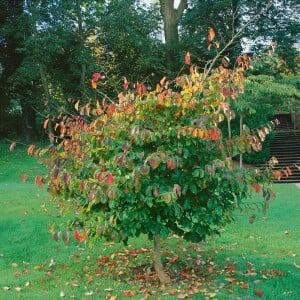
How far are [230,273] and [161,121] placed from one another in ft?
6.59

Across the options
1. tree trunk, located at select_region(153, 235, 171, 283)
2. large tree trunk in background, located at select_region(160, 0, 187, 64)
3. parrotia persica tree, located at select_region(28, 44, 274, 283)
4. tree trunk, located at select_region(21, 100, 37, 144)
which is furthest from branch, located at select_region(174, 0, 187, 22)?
tree trunk, located at select_region(153, 235, 171, 283)

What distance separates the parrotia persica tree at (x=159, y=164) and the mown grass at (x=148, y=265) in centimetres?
64

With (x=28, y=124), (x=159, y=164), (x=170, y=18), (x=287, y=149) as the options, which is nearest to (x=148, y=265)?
(x=159, y=164)

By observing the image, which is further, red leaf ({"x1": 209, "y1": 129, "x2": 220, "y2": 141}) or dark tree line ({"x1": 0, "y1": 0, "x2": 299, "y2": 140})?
dark tree line ({"x1": 0, "y1": 0, "x2": 299, "y2": 140})

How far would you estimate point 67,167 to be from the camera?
4629mm

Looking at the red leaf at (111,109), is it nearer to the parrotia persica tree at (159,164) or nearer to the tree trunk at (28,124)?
the parrotia persica tree at (159,164)

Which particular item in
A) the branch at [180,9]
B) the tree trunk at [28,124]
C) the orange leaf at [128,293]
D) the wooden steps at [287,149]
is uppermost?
the branch at [180,9]

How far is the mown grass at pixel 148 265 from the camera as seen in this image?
4.79 m

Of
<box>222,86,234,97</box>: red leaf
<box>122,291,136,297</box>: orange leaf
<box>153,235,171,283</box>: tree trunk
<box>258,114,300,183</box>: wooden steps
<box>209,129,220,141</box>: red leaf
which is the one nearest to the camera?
<box>209,129,220,141</box>: red leaf

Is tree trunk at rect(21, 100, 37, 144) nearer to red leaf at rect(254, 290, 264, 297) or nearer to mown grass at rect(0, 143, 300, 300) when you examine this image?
mown grass at rect(0, 143, 300, 300)

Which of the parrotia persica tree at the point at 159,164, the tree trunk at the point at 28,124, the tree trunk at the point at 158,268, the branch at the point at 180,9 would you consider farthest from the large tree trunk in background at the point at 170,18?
the parrotia persica tree at the point at 159,164

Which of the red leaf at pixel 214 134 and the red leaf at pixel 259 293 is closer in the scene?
the red leaf at pixel 214 134

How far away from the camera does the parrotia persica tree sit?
4266 mm

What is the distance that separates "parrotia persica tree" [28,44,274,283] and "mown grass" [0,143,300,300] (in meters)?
0.64
